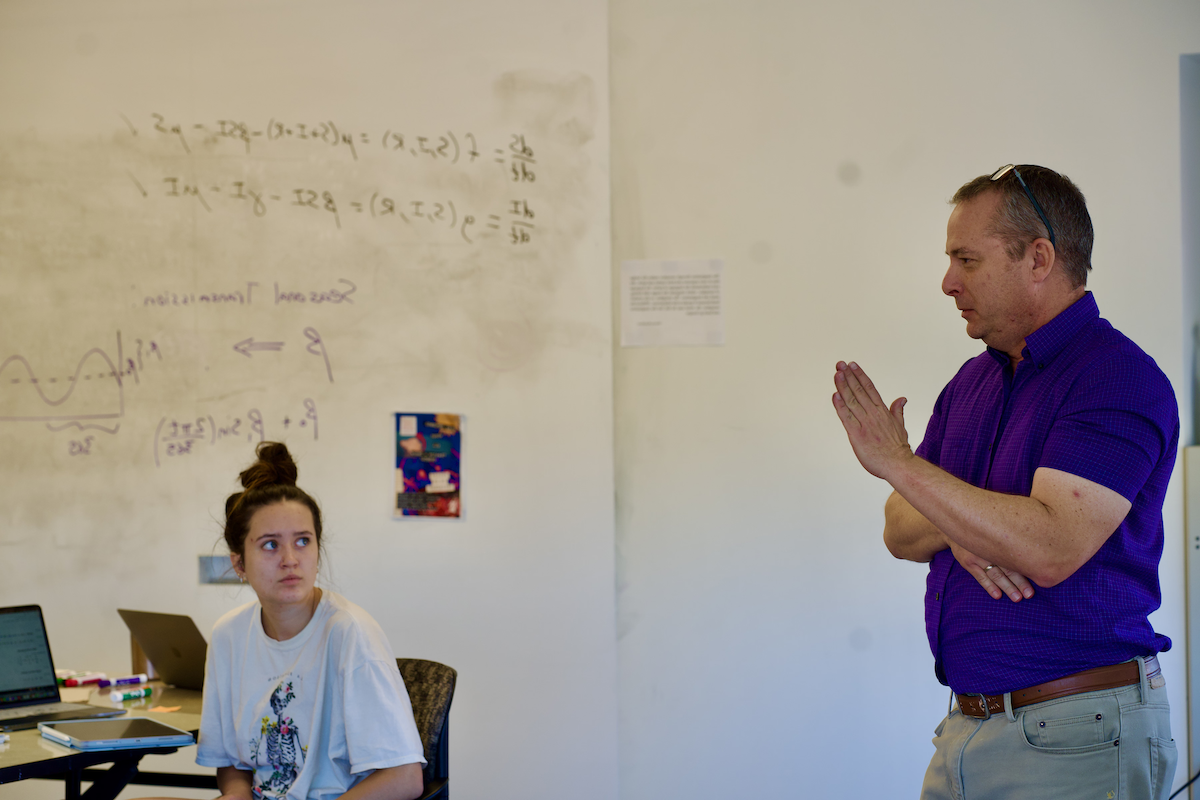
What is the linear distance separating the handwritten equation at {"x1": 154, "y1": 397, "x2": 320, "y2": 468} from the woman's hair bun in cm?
95

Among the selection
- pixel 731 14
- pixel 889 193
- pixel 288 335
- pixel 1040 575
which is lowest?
pixel 1040 575

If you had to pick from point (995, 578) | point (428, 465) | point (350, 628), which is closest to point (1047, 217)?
point (995, 578)

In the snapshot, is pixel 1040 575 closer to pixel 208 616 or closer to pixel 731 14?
pixel 731 14

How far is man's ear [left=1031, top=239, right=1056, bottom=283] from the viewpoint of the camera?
155cm

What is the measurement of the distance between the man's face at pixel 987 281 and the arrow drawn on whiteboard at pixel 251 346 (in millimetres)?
2423

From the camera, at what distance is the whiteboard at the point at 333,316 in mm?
3115

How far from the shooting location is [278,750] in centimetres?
195

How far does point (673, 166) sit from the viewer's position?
10.1 ft

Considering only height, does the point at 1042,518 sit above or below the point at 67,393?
below

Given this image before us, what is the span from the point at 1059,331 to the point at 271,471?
5.86ft

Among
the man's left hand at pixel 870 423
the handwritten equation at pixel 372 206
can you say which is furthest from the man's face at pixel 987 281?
the handwritten equation at pixel 372 206

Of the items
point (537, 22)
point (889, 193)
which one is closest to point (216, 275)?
point (537, 22)

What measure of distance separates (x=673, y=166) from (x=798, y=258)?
0.53 metres

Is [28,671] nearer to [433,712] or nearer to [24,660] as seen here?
[24,660]
